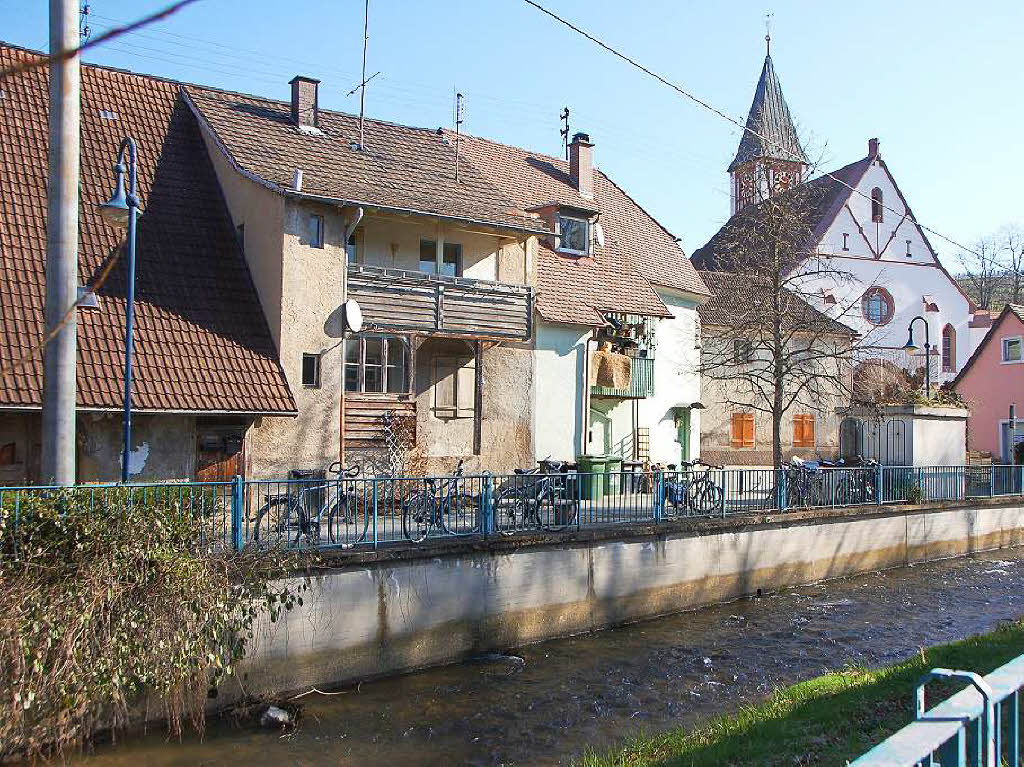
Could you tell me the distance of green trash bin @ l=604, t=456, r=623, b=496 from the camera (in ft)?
62.2

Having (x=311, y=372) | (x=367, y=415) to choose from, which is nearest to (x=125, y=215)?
(x=311, y=372)

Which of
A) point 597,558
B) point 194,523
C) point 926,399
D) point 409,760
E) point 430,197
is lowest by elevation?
point 409,760

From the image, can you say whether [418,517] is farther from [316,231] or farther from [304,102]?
[304,102]

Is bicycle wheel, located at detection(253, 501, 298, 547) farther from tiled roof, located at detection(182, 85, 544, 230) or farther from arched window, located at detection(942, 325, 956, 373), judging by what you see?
arched window, located at detection(942, 325, 956, 373)

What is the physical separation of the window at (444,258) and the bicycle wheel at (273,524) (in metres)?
9.72

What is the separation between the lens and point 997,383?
4284 cm

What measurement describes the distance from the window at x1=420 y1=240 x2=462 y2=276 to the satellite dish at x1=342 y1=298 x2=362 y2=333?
2947 millimetres

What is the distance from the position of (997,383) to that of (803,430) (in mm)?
10389

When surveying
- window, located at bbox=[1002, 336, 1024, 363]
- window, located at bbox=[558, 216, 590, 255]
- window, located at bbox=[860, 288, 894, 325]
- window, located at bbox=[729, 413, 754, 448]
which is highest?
window, located at bbox=[860, 288, 894, 325]

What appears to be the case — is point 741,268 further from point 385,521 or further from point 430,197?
point 385,521

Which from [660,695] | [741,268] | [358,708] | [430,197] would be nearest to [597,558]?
[660,695]

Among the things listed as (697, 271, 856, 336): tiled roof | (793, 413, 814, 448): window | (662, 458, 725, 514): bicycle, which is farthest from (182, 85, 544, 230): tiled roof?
(793, 413, 814, 448): window

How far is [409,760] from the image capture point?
10.6m

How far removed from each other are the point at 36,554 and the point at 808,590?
52.1 ft
